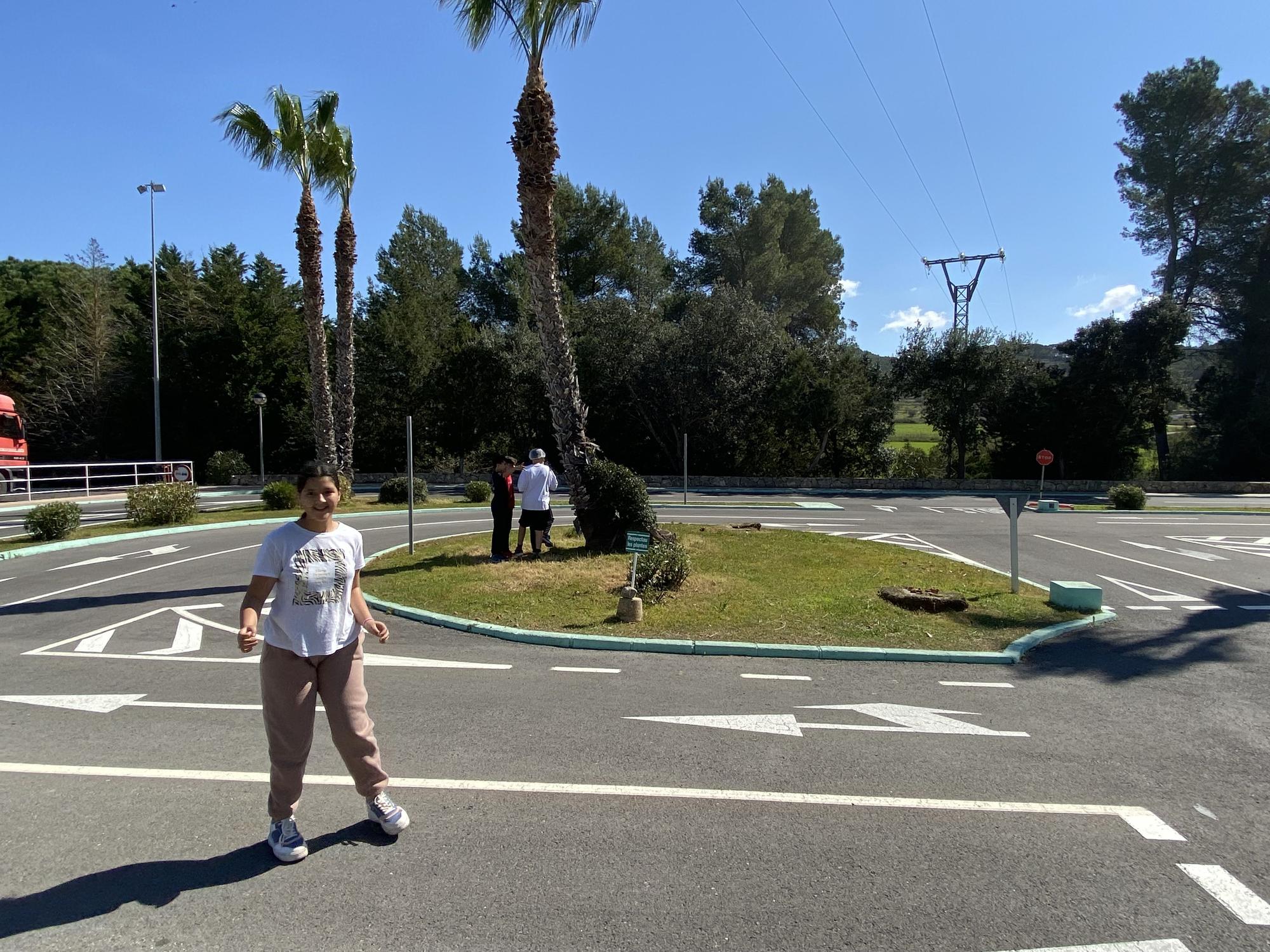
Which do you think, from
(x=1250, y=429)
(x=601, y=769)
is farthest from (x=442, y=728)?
(x=1250, y=429)

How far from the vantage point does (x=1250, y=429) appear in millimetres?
35219

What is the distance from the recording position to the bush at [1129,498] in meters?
25.1

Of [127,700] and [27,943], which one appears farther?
[127,700]

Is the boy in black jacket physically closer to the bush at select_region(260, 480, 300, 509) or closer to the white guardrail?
the bush at select_region(260, 480, 300, 509)

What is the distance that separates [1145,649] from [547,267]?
1012cm

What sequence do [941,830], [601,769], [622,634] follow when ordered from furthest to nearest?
[622,634] → [601,769] → [941,830]

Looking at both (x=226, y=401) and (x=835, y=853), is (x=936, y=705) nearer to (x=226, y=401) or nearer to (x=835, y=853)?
(x=835, y=853)

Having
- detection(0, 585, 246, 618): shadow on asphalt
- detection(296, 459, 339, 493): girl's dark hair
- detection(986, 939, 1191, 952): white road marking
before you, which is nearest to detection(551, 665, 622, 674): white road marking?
detection(296, 459, 339, 493): girl's dark hair

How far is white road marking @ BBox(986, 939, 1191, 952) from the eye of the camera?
2809 millimetres

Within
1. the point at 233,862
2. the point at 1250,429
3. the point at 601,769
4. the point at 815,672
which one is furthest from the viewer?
the point at 1250,429

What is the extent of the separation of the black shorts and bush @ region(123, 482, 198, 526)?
36.2 feet

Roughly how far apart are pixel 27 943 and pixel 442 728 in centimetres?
258

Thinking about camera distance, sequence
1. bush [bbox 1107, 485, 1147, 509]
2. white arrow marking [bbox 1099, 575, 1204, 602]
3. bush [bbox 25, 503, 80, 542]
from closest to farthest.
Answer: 1. white arrow marking [bbox 1099, 575, 1204, 602]
2. bush [bbox 25, 503, 80, 542]
3. bush [bbox 1107, 485, 1147, 509]

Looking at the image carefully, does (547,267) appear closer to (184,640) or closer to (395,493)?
(184,640)
